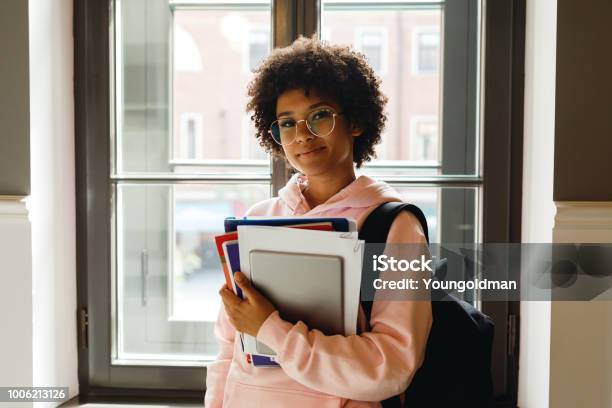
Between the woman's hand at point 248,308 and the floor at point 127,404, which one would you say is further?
the floor at point 127,404

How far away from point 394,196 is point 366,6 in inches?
36.3

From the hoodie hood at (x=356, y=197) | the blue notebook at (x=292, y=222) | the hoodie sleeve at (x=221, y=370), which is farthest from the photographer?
the hoodie sleeve at (x=221, y=370)

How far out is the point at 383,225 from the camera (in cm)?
105

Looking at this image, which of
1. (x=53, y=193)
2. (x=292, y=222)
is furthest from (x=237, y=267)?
(x=53, y=193)

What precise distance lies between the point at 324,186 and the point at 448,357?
1.45 feet

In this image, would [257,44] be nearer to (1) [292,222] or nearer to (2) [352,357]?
(1) [292,222]

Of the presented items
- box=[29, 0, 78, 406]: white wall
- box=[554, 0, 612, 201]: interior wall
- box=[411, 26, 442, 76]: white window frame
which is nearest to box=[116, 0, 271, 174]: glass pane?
box=[29, 0, 78, 406]: white wall

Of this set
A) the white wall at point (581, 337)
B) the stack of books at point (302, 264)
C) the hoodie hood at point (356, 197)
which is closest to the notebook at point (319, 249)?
the stack of books at point (302, 264)

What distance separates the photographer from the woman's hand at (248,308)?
104 centimetres

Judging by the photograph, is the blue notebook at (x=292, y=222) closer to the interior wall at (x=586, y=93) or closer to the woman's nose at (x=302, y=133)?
the woman's nose at (x=302, y=133)

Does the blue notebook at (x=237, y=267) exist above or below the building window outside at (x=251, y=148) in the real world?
below

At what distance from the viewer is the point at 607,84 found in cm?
145

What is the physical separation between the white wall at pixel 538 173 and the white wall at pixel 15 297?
4.82ft

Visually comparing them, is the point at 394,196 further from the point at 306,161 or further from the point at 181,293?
the point at 181,293
